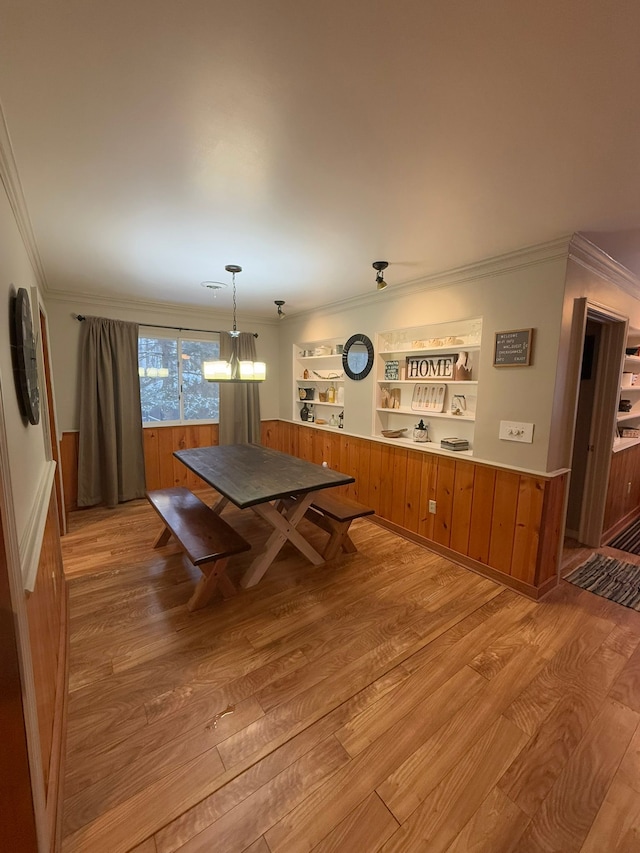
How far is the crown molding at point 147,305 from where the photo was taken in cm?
371

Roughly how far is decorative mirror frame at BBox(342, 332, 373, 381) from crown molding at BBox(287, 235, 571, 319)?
351 mm

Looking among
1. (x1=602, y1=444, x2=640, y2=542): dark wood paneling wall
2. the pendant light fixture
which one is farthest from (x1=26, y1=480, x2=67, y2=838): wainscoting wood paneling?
(x1=602, y1=444, x2=640, y2=542): dark wood paneling wall

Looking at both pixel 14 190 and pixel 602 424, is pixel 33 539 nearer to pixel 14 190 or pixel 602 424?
pixel 14 190

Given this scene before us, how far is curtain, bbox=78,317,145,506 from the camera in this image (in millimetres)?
3838

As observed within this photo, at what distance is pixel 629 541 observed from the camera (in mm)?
3346

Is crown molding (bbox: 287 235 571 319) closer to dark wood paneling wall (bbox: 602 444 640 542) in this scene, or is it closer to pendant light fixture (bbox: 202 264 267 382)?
pendant light fixture (bbox: 202 264 267 382)

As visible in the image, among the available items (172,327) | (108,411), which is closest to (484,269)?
(172,327)

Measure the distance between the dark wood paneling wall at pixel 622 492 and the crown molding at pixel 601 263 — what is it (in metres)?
1.46

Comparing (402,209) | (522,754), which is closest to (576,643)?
(522,754)

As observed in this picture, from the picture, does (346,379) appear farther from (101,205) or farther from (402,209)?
(101,205)

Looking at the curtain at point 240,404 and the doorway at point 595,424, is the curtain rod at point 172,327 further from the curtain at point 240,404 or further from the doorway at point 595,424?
the doorway at point 595,424

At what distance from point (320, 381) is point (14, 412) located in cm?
352

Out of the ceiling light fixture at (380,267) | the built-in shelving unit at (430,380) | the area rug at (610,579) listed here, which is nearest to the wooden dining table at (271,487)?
the built-in shelving unit at (430,380)

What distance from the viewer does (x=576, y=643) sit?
205 cm
